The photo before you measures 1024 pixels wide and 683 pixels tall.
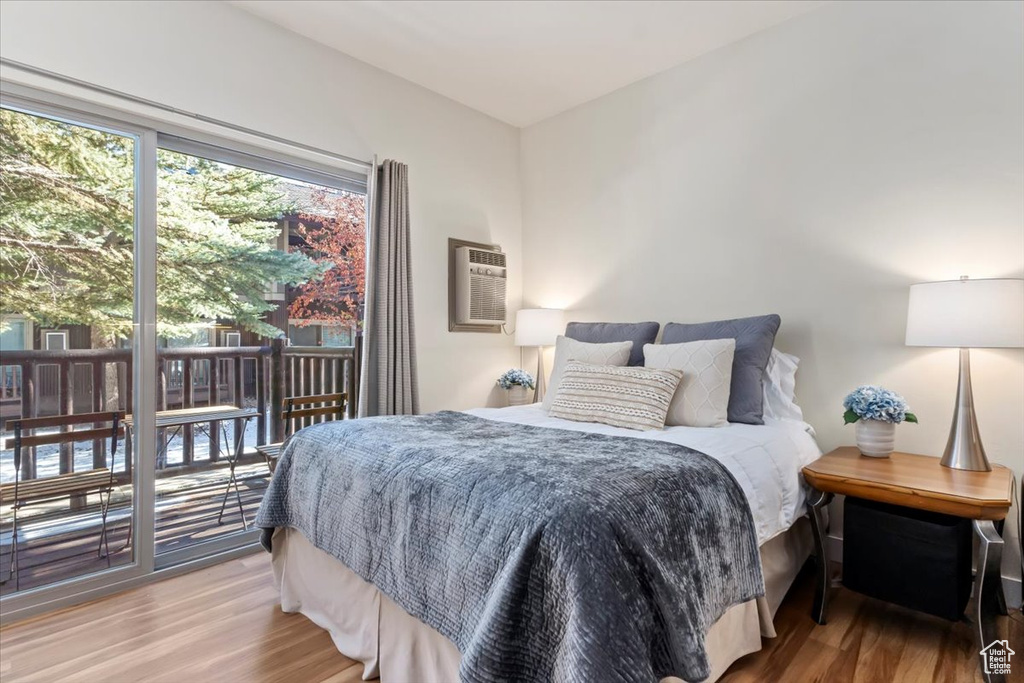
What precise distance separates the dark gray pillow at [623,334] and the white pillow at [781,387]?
616 mm

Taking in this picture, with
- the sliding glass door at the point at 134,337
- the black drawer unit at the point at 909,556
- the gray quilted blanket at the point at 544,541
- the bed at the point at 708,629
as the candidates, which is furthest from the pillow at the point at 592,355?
the sliding glass door at the point at 134,337

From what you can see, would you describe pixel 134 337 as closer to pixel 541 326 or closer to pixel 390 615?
pixel 390 615

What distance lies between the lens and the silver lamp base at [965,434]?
6.45 ft

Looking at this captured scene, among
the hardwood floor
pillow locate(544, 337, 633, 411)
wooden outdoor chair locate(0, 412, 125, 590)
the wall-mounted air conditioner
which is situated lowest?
the hardwood floor

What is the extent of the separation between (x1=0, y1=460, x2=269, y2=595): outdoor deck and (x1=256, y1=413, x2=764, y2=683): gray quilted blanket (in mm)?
1086

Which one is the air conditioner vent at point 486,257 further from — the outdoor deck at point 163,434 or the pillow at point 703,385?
the pillow at point 703,385

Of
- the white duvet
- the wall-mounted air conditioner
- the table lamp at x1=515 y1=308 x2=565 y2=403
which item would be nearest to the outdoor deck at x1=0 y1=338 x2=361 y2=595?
the wall-mounted air conditioner

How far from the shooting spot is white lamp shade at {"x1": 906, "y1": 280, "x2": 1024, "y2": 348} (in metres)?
1.80

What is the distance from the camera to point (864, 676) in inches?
64.2

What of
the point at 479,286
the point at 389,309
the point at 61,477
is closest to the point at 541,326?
the point at 479,286

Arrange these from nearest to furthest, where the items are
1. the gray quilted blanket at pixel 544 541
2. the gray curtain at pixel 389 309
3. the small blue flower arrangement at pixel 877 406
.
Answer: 1. the gray quilted blanket at pixel 544 541
2. the small blue flower arrangement at pixel 877 406
3. the gray curtain at pixel 389 309

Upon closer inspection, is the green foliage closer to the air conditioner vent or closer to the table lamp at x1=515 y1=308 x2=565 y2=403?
the air conditioner vent

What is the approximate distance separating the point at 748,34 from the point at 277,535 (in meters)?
3.43

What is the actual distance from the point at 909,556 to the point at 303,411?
2913mm
